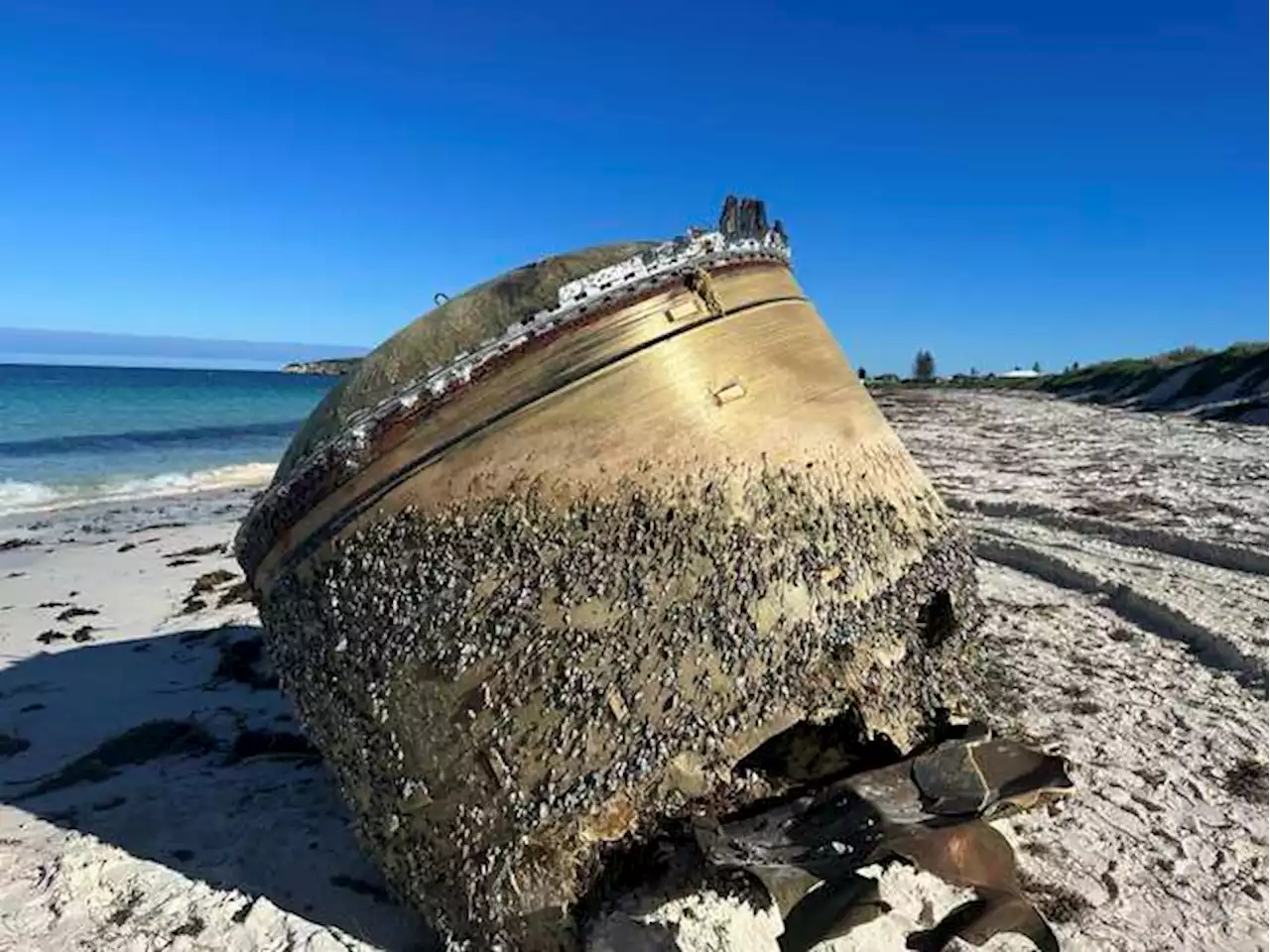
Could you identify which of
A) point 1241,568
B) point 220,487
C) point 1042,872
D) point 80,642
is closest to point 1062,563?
point 1241,568

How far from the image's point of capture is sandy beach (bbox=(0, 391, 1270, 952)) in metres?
3.17

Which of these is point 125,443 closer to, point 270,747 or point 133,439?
point 133,439

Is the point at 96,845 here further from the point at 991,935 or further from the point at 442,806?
the point at 991,935

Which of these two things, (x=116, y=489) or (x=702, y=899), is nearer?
(x=702, y=899)

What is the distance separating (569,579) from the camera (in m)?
2.71

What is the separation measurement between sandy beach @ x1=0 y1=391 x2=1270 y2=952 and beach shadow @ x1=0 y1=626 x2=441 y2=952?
0.05ft

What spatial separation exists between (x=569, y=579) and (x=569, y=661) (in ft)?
0.72

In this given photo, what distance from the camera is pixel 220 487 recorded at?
61.9 ft

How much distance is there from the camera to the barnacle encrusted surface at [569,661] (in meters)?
2.63

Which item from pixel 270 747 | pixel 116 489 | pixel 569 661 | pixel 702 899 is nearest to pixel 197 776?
pixel 270 747

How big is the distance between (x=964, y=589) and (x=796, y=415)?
882 millimetres

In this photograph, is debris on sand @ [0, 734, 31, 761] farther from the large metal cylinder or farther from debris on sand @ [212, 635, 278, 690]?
the large metal cylinder

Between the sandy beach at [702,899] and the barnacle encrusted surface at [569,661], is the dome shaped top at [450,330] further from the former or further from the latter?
the sandy beach at [702,899]

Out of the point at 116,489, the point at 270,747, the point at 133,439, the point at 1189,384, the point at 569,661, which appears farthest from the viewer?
the point at 133,439
